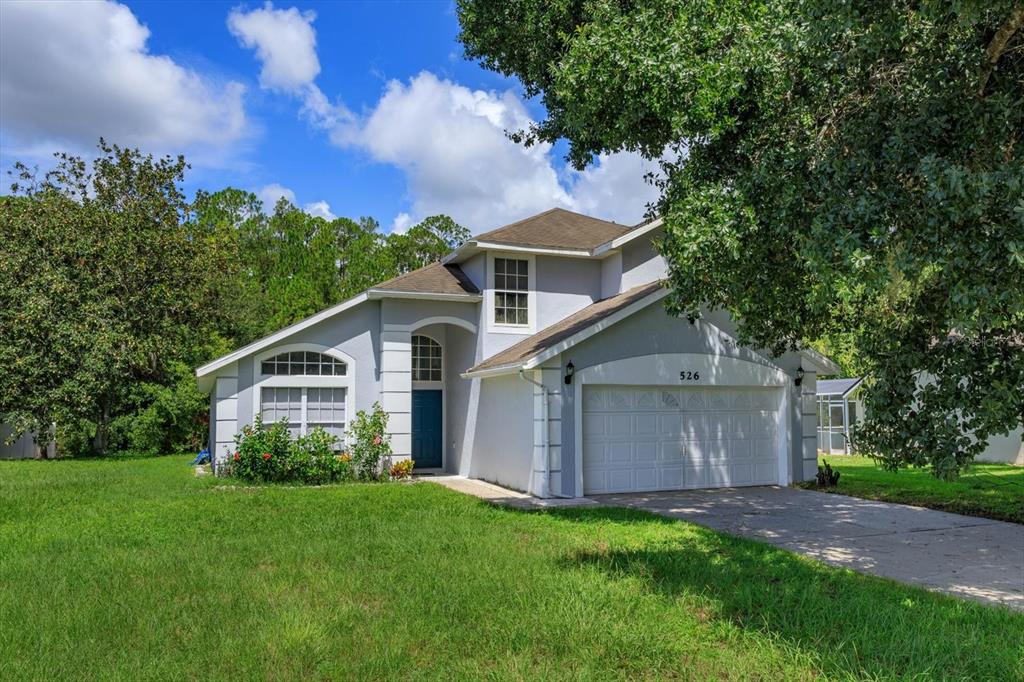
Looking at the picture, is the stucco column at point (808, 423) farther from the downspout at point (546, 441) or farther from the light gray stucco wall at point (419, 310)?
the light gray stucco wall at point (419, 310)

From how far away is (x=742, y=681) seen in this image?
4629mm

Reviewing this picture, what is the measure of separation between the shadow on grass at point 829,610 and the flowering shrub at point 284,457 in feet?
29.0

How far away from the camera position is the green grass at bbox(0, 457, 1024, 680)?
4898mm

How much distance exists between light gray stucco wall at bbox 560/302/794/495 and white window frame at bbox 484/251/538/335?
3.40 metres

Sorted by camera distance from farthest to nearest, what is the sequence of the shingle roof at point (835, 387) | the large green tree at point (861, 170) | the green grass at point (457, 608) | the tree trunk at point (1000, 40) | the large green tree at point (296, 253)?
the large green tree at point (296, 253)
the shingle roof at point (835, 387)
the tree trunk at point (1000, 40)
the large green tree at point (861, 170)
the green grass at point (457, 608)

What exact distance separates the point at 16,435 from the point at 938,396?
2587 cm

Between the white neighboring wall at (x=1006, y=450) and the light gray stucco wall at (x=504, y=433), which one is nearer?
the light gray stucco wall at (x=504, y=433)

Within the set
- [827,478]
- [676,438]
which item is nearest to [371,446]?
[676,438]

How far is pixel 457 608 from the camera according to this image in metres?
6.03

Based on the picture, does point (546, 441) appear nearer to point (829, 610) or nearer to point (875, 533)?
point (875, 533)

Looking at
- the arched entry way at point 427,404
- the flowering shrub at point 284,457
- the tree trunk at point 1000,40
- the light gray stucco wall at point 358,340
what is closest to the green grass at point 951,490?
the tree trunk at point 1000,40

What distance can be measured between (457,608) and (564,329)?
10078 mm

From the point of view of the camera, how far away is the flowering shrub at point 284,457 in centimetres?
1526

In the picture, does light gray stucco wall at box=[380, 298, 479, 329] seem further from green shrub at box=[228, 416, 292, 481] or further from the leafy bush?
the leafy bush
